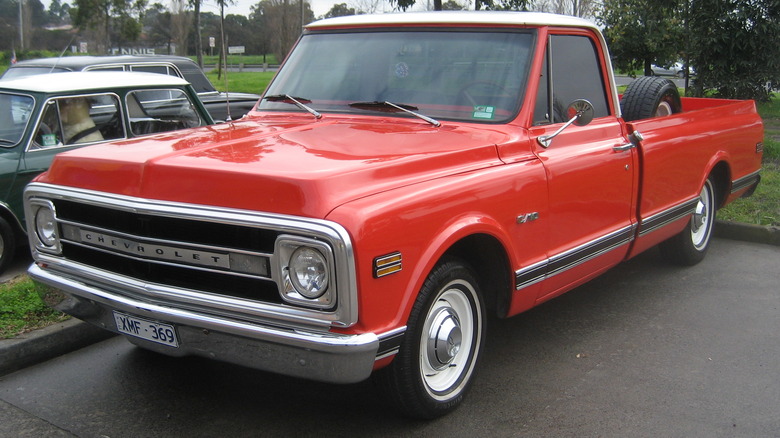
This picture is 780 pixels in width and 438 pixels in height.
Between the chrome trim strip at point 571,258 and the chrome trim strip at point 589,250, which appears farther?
the chrome trim strip at point 589,250

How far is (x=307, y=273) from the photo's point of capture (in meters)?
2.92

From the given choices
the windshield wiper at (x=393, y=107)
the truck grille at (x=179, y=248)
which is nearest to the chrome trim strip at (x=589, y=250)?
the windshield wiper at (x=393, y=107)

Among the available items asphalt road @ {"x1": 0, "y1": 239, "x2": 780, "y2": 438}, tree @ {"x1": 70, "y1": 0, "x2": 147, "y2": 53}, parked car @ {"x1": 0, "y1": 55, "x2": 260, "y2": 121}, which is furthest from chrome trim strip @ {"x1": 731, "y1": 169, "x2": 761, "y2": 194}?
tree @ {"x1": 70, "y1": 0, "x2": 147, "y2": 53}

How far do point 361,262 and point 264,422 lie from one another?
122 cm

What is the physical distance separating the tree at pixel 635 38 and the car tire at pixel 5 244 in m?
13.6

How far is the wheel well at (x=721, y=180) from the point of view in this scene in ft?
20.8

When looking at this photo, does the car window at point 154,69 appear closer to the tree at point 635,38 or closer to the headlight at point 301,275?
the headlight at point 301,275

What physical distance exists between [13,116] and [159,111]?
136cm

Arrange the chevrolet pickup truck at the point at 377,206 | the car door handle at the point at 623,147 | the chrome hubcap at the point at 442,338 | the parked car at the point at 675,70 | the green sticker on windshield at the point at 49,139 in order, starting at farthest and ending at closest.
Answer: the parked car at the point at 675,70, the green sticker on windshield at the point at 49,139, the car door handle at the point at 623,147, the chrome hubcap at the point at 442,338, the chevrolet pickup truck at the point at 377,206

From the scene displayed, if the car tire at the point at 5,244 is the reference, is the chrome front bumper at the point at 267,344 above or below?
above

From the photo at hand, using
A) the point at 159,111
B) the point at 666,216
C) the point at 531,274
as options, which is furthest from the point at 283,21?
the point at 531,274

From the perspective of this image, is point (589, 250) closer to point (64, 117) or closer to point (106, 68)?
point (64, 117)

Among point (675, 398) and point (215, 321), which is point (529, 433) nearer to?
point (675, 398)

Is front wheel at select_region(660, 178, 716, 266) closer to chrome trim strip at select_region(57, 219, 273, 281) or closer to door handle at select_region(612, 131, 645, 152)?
door handle at select_region(612, 131, 645, 152)
